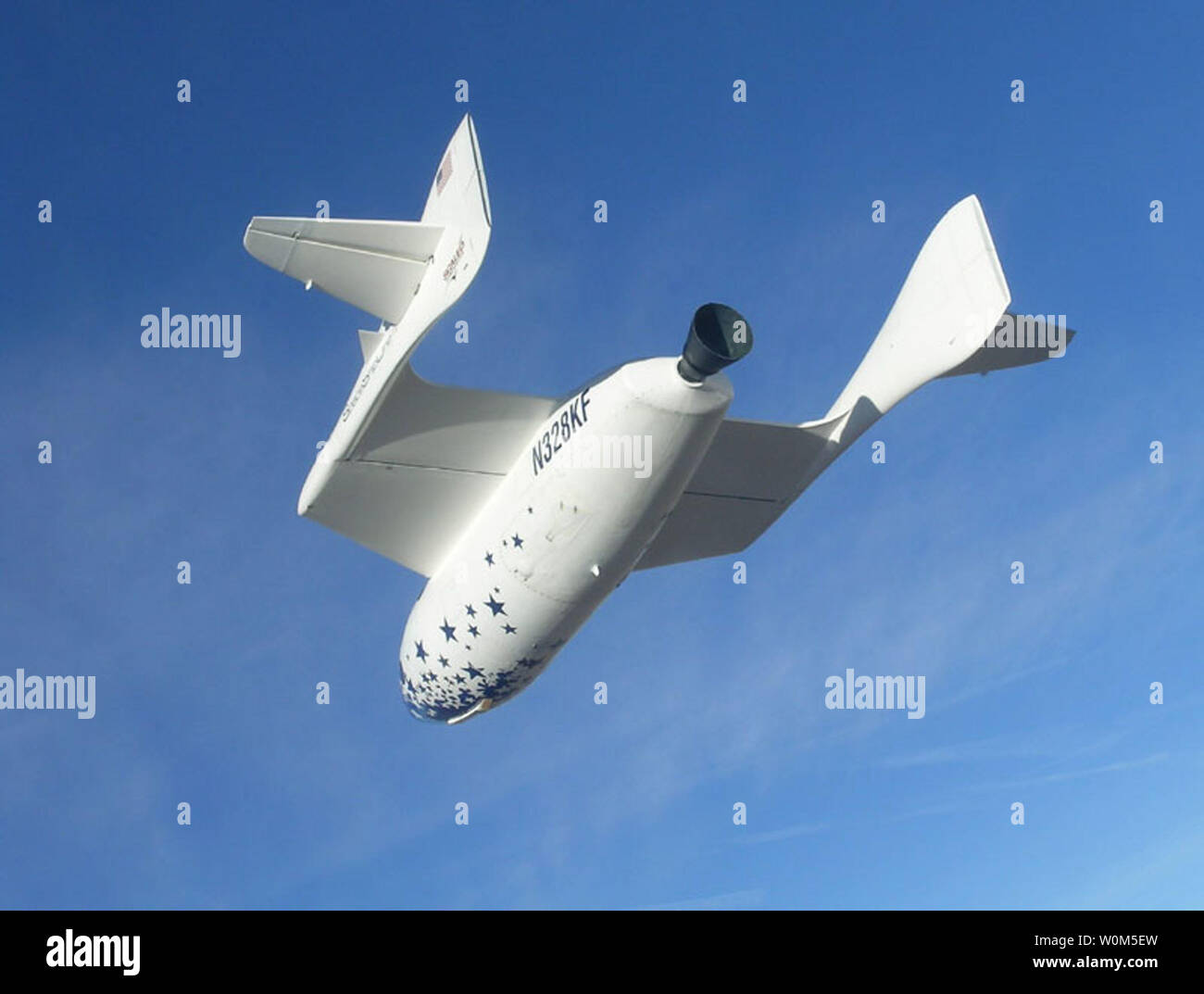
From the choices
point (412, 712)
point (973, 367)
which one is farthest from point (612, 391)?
point (412, 712)

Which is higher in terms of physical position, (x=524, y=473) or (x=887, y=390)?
(x=887, y=390)

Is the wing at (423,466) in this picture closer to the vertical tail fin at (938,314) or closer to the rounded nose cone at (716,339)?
the rounded nose cone at (716,339)

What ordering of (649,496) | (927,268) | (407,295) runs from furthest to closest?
(927,268), (407,295), (649,496)

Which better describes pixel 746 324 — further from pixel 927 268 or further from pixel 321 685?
pixel 321 685

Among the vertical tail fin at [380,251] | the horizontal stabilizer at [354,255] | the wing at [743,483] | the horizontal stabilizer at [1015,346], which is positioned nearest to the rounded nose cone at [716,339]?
the vertical tail fin at [380,251]

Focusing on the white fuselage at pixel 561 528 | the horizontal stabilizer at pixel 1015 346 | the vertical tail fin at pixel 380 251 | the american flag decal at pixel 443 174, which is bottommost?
the white fuselage at pixel 561 528

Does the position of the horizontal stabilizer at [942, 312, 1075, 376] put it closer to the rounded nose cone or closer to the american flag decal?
the rounded nose cone
